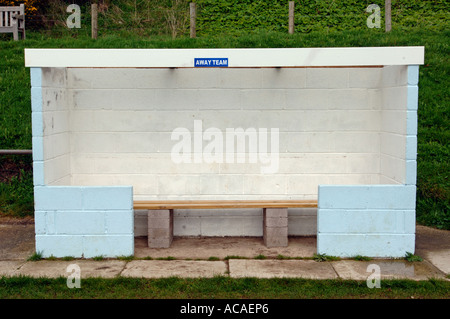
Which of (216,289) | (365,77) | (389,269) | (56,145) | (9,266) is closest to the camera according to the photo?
(216,289)

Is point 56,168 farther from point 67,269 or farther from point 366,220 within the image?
point 366,220

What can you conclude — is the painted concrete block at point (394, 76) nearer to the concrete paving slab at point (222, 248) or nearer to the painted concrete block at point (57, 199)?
the concrete paving slab at point (222, 248)

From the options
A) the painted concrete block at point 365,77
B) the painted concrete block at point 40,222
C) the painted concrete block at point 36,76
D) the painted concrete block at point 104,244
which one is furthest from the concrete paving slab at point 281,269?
the painted concrete block at point 36,76

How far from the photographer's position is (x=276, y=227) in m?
7.43

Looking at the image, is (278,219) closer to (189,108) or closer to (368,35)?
(189,108)

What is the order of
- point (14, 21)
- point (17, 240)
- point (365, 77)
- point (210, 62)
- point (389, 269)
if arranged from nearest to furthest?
point (389, 269)
point (210, 62)
point (17, 240)
point (365, 77)
point (14, 21)

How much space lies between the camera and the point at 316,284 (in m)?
5.87

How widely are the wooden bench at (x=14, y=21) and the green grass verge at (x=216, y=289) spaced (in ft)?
31.3

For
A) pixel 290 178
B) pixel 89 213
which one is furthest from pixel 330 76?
pixel 89 213

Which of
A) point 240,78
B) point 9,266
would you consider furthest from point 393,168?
point 9,266

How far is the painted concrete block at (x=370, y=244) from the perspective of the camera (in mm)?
6859

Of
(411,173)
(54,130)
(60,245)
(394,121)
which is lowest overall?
(60,245)

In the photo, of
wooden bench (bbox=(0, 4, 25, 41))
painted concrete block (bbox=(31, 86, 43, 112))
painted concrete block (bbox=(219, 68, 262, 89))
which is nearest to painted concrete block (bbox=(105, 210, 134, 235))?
painted concrete block (bbox=(31, 86, 43, 112))

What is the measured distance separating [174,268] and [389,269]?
2310 millimetres
